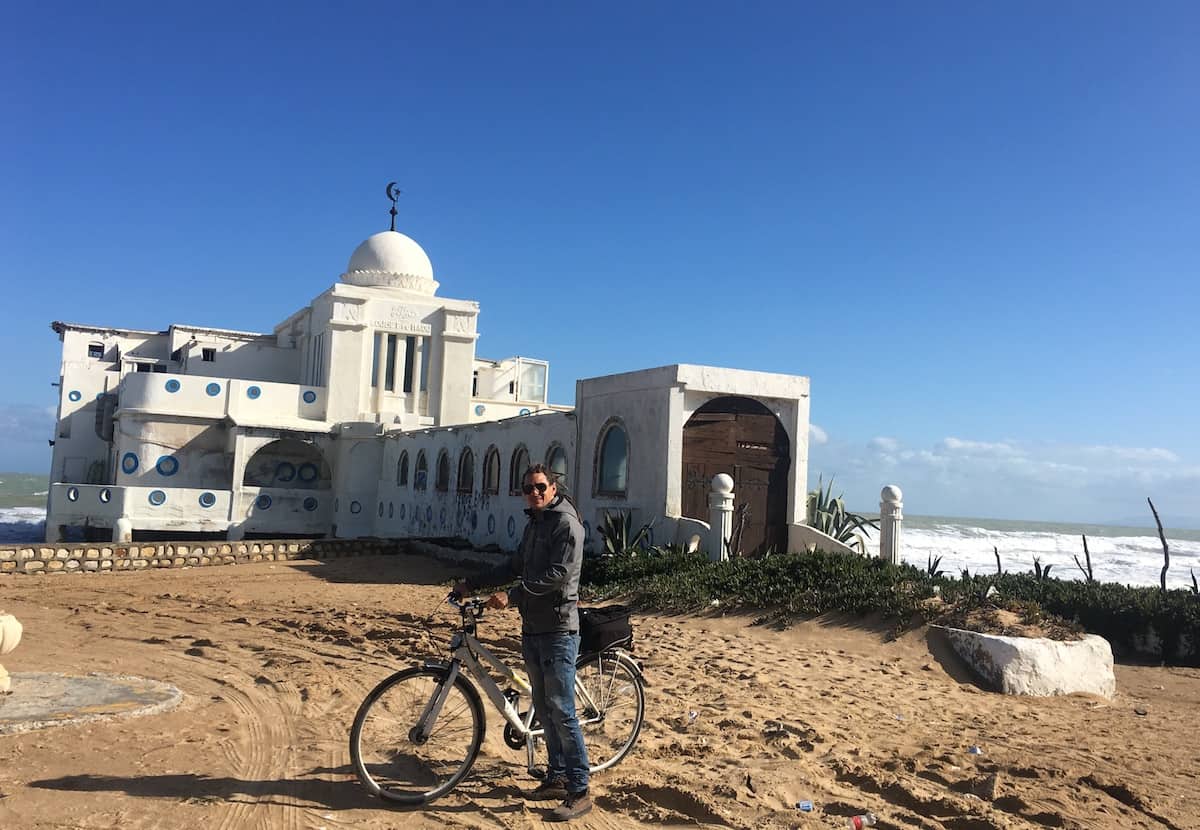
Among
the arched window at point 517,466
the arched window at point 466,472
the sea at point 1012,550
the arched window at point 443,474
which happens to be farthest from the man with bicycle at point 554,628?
the sea at point 1012,550

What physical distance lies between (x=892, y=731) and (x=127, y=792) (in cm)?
497

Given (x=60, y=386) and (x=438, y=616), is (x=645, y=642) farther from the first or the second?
(x=60, y=386)

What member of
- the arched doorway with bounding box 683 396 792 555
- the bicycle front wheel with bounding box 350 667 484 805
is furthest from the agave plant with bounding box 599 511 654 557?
the bicycle front wheel with bounding box 350 667 484 805

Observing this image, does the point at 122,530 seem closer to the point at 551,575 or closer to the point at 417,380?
the point at 417,380

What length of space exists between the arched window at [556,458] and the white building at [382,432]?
0.06m

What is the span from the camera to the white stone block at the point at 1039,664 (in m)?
8.85

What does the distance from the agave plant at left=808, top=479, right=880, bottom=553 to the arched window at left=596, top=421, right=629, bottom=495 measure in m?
3.53

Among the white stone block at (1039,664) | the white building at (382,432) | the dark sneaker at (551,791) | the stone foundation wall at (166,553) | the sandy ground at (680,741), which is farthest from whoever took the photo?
the stone foundation wall at (166,553)

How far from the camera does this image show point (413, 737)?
4.85 metres

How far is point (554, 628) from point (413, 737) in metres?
0.98

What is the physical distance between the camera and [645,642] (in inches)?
375

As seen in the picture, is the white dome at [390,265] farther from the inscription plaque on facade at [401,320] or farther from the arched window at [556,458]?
the arched window at [556,458]

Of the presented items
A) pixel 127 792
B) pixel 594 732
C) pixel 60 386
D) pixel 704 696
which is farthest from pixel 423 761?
pixel 60 386

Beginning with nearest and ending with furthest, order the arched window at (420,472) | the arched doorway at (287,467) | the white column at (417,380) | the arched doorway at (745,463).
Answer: the arched doorway at (745,463), the arched window at (420,472), the arched doorway at (287,467), the white column at (417,380)
